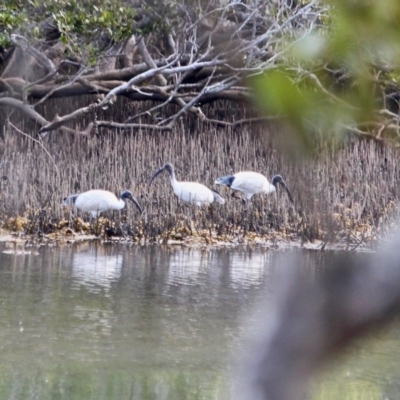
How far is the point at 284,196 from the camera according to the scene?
11.3m

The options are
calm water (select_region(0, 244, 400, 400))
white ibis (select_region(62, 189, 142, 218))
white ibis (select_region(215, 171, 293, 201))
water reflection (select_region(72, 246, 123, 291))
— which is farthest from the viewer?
white ibis (select_region(215, 171, 293, 201))

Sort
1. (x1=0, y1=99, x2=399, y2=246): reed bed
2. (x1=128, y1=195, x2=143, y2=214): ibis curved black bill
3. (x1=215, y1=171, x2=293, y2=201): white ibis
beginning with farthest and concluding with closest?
(x1=215, y1=171, x2=293, y2=201): white ibis < (x1=128, y1=195, x2=143, y2=214): ibis curved black bill < (x1=0, y1=99, x2=399, y2=246): reed bed

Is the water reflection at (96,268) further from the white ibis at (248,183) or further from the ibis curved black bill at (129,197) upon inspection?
the white ibis at (248,183)

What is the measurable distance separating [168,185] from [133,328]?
208 inches

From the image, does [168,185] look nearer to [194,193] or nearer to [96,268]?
[194,193]

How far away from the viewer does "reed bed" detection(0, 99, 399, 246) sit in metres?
10.5

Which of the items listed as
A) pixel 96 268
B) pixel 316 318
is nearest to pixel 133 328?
pixel 96 268

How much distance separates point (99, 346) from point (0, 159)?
624cm

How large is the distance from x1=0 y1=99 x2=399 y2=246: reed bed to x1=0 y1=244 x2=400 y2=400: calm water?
882 mm

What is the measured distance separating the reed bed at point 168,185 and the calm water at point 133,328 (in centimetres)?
88

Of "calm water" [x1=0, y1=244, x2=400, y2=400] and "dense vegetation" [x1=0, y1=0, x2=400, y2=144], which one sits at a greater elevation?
"dense vegetation" [x1=0, y1=0, x2=400, y2=144]

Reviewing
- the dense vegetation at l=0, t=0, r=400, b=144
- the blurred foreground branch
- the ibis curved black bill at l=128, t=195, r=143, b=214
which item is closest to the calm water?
the ibis curved black bill at l=128, t=195, r=143, b=214

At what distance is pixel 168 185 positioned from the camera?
1153 centimetres

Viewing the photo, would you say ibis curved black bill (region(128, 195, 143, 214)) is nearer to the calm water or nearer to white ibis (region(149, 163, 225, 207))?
white ibis (region(149, 163, 225, 207))
